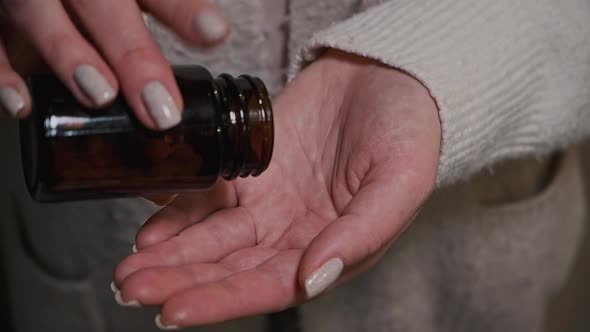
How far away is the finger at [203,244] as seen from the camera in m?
0.29

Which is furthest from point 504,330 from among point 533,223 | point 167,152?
point 167,152

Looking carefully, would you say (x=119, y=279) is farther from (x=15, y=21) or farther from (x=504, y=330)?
(x=504, y=330)

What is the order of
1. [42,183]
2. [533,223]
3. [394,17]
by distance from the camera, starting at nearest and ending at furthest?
[42,183], [394,17], [533,223]

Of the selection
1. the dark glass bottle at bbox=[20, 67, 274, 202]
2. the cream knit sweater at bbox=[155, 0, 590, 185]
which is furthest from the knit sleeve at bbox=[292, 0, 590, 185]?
the dark glass bottle at bbox=[20, 67, 274, 202]

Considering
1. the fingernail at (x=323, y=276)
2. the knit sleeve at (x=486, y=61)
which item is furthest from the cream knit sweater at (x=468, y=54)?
the fingernail at (x=323, y=276)

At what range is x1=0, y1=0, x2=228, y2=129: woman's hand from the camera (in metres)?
0.26

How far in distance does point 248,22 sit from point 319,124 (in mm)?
79

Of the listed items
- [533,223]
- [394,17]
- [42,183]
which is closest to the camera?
[42,183]

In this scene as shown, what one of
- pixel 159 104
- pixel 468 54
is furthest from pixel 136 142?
pixel 468 54

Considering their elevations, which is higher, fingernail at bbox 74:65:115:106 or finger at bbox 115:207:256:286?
fingernail at bbox 74:65:115:106

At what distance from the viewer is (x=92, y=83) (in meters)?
0.26

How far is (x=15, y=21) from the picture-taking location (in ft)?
0.94

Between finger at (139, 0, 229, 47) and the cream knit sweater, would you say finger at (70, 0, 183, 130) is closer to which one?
finger at (139, 0, 229, 47)

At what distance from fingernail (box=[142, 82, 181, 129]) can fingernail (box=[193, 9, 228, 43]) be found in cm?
3
